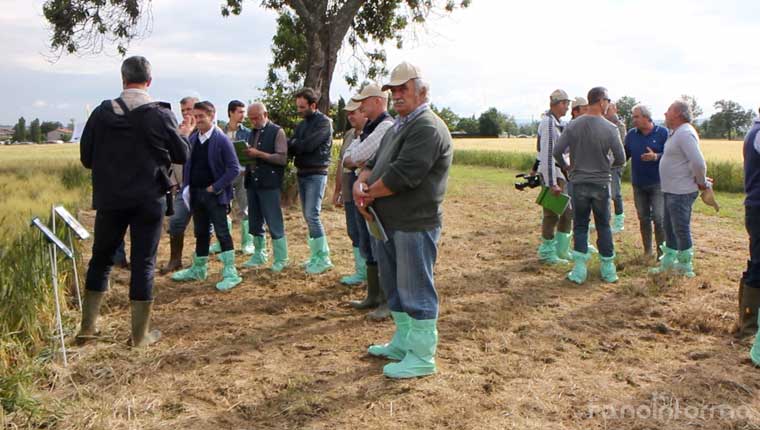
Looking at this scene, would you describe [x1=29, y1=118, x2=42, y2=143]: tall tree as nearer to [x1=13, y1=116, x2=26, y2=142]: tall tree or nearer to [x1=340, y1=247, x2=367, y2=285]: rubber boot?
[x1=13, y1=116, x2=26, y2=142]: tall tree

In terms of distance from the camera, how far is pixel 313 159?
6781 mm

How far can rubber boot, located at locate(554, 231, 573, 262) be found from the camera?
745cm

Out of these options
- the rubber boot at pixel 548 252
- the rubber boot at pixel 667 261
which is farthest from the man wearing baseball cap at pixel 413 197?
the rubber boot at pixel 548 252

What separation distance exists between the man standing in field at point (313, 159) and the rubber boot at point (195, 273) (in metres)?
1.16

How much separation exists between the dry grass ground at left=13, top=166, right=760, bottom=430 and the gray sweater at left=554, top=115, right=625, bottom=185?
1.18 meters

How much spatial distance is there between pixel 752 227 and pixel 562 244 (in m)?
3.03

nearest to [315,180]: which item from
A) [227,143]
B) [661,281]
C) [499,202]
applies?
[227,143]

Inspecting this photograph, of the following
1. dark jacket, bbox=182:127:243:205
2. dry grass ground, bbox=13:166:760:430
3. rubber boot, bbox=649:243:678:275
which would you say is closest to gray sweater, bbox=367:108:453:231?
dry grass ground, bbox=13:166:760:430

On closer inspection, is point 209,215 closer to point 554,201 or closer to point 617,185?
point 554,201

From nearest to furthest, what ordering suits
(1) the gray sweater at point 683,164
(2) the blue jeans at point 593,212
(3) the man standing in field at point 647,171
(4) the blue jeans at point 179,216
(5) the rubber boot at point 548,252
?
(1) the gray sweater at point 683,164, (2) the blue jeans at point 593,212, (4) the blue jeans at point 179,216, (3) the man standing in field at point 647,171, (5) the rubber boot at point 548,252

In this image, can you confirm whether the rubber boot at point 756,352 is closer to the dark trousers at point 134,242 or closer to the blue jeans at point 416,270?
the blue jeans at point 416,270

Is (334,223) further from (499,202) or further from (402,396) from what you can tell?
(402,396)

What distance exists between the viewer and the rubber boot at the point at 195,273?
6.64 metres

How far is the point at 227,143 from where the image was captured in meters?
6.13
